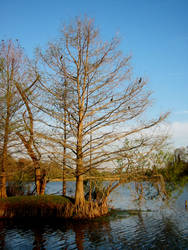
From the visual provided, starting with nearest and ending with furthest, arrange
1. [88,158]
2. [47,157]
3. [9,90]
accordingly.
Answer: [47,157], [88,158], [9,90]

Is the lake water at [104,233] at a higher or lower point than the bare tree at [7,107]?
lower

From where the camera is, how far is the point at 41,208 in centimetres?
1305

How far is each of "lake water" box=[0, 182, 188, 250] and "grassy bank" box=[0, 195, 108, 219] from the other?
55 cm

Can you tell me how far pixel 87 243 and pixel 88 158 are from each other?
15.4 feet

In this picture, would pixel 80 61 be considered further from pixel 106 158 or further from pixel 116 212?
pixel 116 212

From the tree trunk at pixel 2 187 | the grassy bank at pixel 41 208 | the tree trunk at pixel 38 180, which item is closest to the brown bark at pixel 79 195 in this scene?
the grassy bank at pixel 41 208

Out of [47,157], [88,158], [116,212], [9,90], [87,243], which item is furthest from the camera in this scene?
[9,90]

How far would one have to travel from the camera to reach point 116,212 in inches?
564

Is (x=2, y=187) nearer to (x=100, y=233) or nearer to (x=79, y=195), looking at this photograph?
(x=79, y=195)

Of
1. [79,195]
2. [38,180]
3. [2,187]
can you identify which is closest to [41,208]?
[79,195]

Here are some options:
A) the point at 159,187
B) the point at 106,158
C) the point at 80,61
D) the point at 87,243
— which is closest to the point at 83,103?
the point at 80,61

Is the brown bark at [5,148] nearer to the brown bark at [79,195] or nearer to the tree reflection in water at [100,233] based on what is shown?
the tree reflection in water at [100,233]

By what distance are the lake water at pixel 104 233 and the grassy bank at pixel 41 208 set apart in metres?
0.55

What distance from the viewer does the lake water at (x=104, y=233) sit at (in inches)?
336
